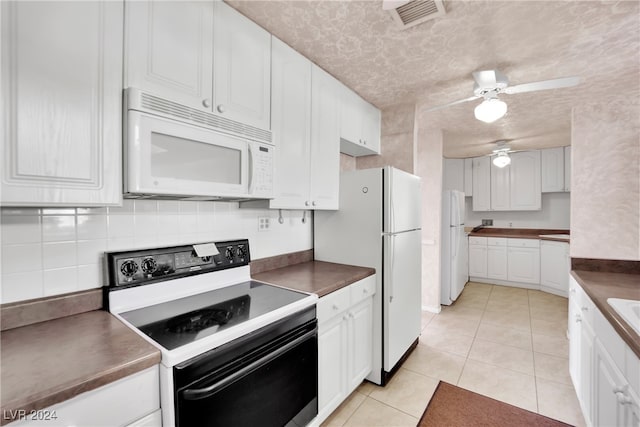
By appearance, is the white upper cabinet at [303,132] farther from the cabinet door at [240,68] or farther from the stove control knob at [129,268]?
the stove control knob at [129,268]

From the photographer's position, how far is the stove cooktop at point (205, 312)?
1.05 metres

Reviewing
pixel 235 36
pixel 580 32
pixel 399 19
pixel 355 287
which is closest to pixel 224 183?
pixel 235 36

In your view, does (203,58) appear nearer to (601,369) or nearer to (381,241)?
(381,241)

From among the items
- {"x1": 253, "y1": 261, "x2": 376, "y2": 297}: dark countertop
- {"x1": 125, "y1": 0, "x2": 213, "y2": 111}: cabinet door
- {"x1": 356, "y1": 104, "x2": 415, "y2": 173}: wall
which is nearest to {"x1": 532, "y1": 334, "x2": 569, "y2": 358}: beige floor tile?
{"x1": 253, "y1": 261, "x2": 376, "y2": 297}: dark countertop

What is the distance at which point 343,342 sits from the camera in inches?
71.9

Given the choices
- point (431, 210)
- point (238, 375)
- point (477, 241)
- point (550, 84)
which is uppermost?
point (550, 84)

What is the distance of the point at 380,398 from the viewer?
2010 mm

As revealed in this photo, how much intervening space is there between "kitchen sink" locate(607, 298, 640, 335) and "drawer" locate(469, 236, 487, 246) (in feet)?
12.4

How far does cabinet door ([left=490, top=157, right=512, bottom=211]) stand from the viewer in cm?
500

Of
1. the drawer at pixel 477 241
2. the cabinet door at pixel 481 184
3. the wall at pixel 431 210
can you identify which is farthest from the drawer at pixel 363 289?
the cabinet door at pixel 481 184

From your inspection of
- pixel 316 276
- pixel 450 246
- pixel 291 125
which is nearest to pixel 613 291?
pixel 316 276

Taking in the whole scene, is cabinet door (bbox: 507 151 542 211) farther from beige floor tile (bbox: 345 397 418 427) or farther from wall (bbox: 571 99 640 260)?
beige floor tile (bbox: 345 397 418 427)

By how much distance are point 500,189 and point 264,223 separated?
Result: 15.7ft

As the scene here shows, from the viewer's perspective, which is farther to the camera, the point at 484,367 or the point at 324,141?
the point at 484,367
